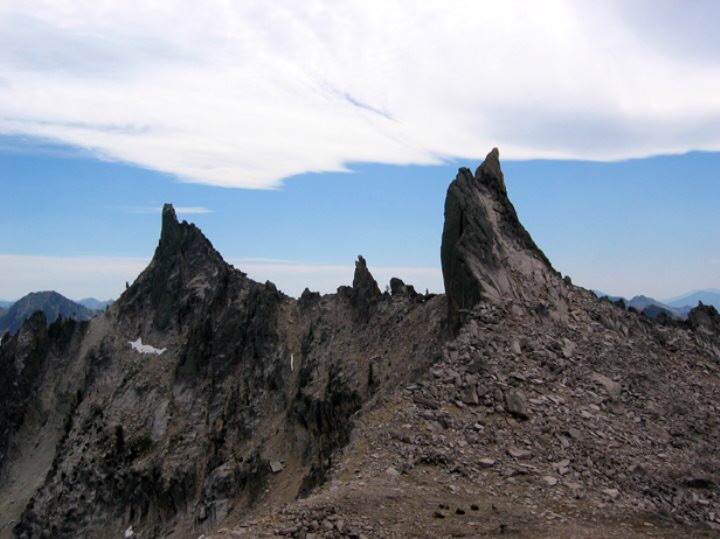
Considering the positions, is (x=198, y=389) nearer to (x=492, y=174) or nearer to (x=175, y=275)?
(x=175, y=275)

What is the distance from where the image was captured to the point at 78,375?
86.7 metres

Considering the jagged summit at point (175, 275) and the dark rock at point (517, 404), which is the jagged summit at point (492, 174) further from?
the jagged summit at point (175, 275)

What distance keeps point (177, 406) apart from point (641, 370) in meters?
49.2

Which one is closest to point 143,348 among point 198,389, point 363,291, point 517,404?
point 198,389

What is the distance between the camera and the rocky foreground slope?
25688 mm

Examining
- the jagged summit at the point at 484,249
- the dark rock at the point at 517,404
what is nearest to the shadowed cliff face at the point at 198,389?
the jagged summit at the point at 484,249

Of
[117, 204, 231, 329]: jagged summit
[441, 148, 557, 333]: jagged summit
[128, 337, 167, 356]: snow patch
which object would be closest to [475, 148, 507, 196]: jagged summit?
[441, 148, 557, 333]: jagged summit

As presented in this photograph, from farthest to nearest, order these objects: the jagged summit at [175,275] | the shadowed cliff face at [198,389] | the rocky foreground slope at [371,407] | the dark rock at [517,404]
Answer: the jagged summit at [175,275]
the shadowed cliff face at [198,389]
the dark rock at [517,404]
the rocky foreground slope at [371,407]

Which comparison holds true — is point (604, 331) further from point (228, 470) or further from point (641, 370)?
point (228, 470)

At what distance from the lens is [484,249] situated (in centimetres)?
4438

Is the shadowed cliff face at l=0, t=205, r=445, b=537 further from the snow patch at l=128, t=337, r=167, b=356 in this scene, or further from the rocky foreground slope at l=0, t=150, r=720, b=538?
the snow patch at l=128, t=337, r=167, b=356

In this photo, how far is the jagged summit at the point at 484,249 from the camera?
42.7 m

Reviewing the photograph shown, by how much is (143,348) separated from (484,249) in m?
54.2

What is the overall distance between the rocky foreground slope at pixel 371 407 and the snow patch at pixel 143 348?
20 cm
